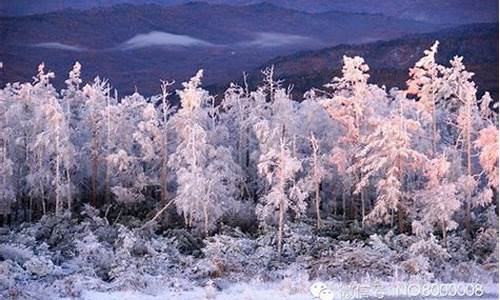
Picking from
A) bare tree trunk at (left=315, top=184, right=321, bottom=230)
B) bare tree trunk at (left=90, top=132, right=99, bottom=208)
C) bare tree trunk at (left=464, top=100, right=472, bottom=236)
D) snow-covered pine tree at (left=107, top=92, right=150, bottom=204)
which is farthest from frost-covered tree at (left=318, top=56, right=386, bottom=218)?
bare tree trunk at (left=90, top=132, right=99, bottom=208)

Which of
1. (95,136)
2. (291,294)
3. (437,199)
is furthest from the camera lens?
(95,136)

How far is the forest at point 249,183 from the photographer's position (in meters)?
9.89

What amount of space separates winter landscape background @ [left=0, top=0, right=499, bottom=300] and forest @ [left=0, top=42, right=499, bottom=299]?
0.02 m

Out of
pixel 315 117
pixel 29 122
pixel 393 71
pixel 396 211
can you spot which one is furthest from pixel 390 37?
pixel 29 122

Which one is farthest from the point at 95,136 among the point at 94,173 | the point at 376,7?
the point at 376,7

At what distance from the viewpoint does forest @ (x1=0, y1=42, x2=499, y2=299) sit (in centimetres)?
989

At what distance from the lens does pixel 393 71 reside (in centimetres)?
1039

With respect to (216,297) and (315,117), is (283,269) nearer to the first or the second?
(216,297)

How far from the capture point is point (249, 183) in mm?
10758

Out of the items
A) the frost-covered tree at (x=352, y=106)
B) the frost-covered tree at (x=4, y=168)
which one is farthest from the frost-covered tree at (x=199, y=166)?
the frost-covered tree at (x=4, y=168)

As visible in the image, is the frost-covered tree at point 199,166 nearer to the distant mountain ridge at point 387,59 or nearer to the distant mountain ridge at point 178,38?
the distant mountain ridge at point 178,38

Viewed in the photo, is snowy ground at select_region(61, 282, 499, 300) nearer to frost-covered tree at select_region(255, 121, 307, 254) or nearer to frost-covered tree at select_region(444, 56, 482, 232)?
frost-covered tree at select_region(255, 121, 307, 254)

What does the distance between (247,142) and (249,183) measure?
2.02ft

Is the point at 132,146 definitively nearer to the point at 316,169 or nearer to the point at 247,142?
the point at 247,142
